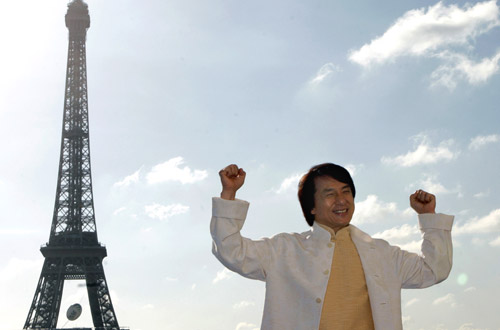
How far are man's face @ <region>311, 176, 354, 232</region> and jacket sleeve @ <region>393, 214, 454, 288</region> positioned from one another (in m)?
0.48

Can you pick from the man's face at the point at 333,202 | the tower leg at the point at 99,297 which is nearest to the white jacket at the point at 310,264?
the man's face at the point at 333,202

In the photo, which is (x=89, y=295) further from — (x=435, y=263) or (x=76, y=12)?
(x=435, y=263)

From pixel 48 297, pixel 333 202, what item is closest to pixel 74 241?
pixel 48 297

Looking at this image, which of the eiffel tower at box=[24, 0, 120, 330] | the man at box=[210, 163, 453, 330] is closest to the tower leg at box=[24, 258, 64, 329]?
the eiffel tower at box=[24, 0, 120, 330]

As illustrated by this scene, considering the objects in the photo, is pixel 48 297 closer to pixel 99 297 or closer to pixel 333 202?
pixel 99 297

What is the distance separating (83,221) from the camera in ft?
184

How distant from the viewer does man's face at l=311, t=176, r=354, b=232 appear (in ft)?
14.9

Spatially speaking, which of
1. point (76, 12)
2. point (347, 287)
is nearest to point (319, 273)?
point (347, 287)

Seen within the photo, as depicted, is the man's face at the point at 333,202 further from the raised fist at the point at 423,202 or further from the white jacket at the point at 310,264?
the raised fist at the point at 423,202

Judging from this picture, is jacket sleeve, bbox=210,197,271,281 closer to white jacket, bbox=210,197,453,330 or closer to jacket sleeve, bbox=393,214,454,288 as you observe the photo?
white jacket, bbox=210,197,453,330

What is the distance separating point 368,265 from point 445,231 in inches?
27.1

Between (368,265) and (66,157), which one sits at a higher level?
(66,157)

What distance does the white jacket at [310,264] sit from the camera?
425cm

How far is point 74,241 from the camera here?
54.4 metres
